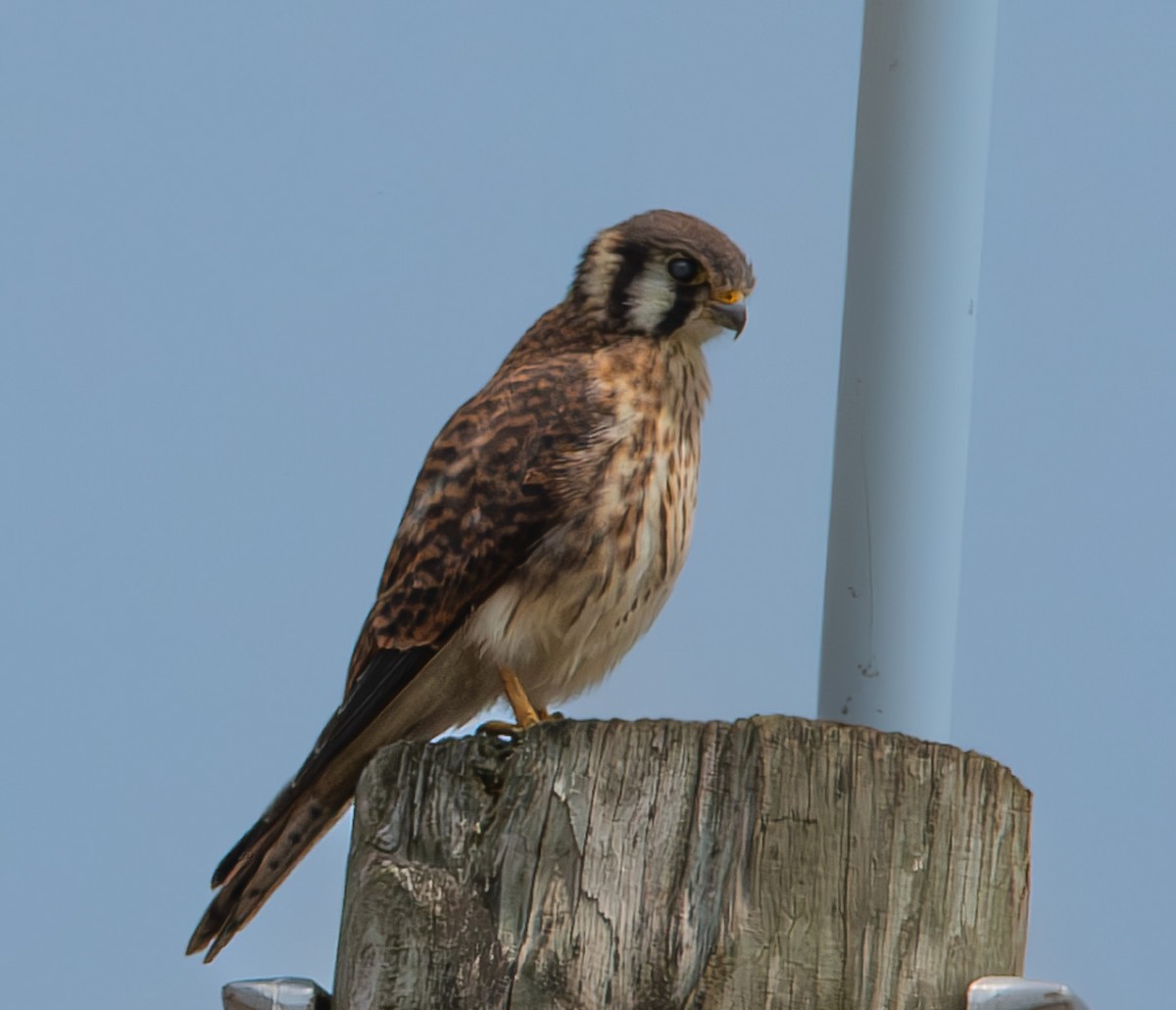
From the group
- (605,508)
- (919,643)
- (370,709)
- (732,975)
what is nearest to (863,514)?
(919,643)

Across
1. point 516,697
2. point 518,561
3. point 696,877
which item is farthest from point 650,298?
point 696,877

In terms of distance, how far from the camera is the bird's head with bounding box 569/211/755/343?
3471 mm

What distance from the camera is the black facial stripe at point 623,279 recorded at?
3557 millimetres

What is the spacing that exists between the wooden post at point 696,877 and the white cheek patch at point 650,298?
1.52 meters

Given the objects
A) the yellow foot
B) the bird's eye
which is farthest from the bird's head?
the yellow foot

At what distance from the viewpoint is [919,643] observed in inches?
129

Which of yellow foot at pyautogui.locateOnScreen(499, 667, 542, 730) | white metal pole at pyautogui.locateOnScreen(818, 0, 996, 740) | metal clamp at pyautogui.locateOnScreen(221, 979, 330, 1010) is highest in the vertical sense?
white metal pole at pyautogui.locateOnScreen(818, 0, 996, 740)

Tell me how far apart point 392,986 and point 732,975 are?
42 centimetres

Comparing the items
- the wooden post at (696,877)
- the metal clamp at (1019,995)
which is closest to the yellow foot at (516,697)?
the wooden post at (696,877)

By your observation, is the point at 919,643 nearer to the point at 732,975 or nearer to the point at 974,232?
the point at 974,232

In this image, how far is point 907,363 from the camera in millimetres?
3395

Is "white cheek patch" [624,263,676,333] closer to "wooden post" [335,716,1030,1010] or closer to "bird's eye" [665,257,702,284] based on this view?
"bird's eye" [665,257,702,284]

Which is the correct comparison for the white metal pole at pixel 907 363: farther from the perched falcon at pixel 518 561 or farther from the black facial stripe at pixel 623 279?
the black facial stripe at pixel 623 279

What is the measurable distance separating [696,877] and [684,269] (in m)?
1.73
